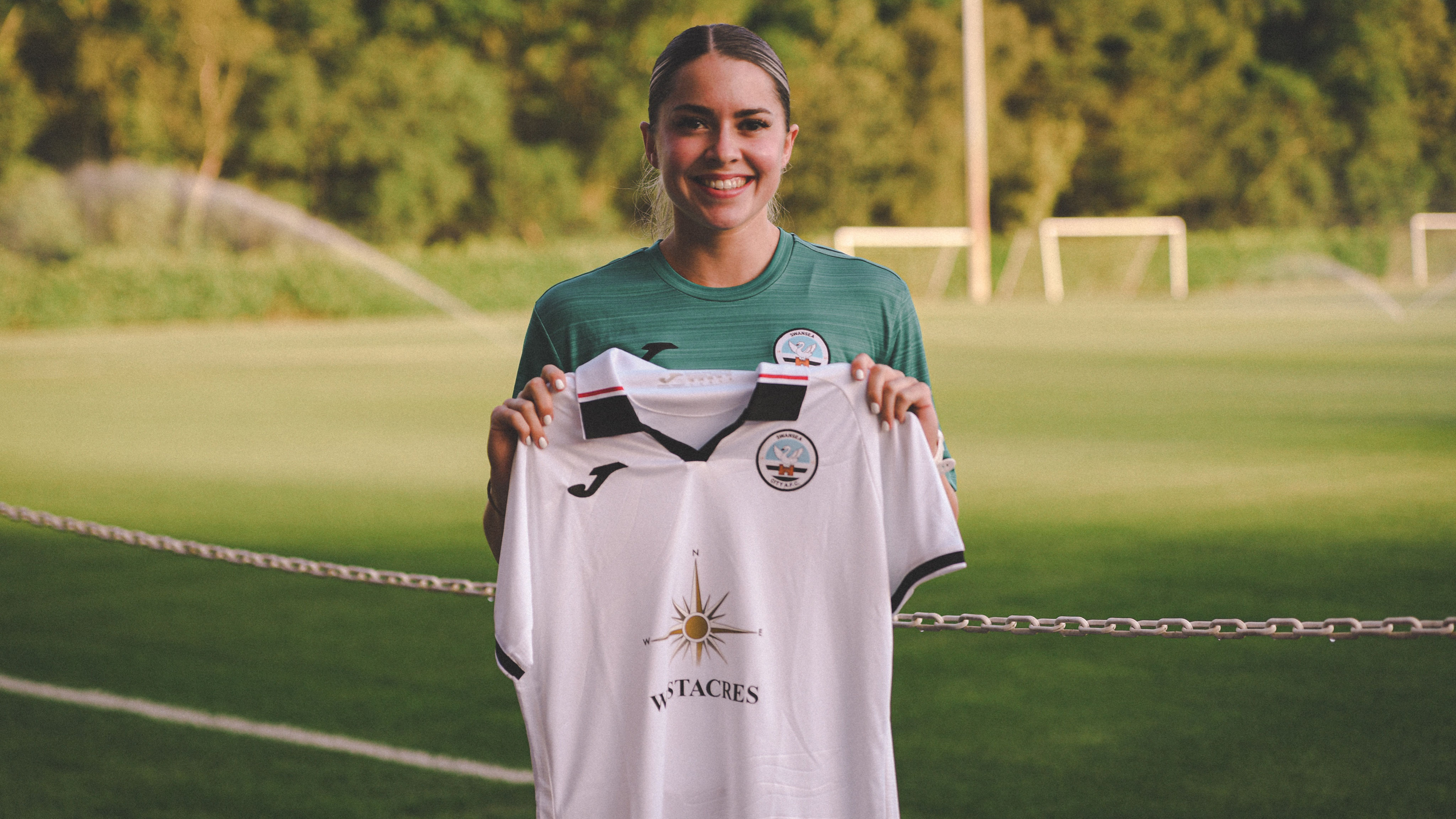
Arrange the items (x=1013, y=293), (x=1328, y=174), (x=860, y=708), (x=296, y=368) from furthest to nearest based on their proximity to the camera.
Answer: (x=1328, y=174), (x=1013, y=293), (x=296, y=368), (x=860, y=708)

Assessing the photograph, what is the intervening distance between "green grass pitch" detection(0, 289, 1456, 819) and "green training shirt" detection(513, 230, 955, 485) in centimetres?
207

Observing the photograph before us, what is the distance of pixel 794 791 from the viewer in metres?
2.35

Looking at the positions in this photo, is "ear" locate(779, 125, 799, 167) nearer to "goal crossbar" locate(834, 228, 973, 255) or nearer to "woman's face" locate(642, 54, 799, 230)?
"woman's face" locate(642, 54, 799, 230)

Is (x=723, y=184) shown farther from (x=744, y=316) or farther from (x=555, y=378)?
(x=555, y=378)

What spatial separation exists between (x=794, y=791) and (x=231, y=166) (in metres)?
43.5

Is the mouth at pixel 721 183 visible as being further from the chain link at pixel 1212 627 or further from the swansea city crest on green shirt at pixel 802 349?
the chain link at pixel 1212 627

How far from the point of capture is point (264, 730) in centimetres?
495

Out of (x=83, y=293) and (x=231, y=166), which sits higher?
(x=231, y=166)

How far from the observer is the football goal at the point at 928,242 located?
39.4m

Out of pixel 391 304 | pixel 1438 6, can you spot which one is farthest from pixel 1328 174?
pixel 391 304

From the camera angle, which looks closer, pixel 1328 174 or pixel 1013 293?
pixel 1013 293

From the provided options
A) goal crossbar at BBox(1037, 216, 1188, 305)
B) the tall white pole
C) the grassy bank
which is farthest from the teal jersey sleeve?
goal crossbar at BBox(1037, 216, 1188, 305)

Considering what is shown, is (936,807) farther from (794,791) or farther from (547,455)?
(547,455)

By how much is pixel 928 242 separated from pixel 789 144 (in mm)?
38746
